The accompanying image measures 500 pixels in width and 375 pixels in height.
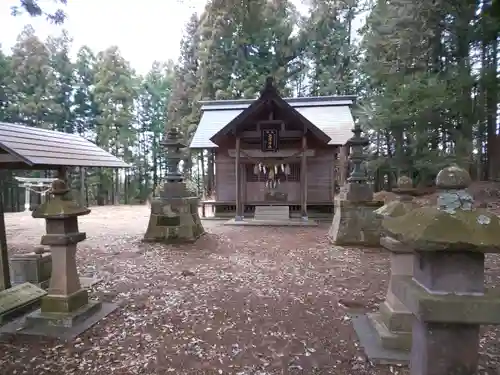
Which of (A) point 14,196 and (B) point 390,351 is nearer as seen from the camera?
(B) point 390,351

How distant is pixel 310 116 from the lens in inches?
580

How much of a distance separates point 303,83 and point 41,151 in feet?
68.0

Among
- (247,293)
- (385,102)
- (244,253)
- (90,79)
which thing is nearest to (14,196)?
(90,79)

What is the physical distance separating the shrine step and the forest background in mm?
5168

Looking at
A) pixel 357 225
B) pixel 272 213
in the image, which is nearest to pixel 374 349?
pixel 357 225

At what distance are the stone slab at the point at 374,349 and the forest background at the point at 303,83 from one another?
30.4ft

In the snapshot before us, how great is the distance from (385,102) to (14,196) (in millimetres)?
19197

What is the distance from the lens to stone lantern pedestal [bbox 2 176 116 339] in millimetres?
3441

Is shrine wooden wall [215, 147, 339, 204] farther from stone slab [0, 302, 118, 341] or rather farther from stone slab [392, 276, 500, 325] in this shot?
stone slab [392, 276, 500, 325]

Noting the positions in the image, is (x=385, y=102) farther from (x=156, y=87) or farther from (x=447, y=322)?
(x=156, y=87)

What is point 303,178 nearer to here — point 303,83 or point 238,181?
point 238,181

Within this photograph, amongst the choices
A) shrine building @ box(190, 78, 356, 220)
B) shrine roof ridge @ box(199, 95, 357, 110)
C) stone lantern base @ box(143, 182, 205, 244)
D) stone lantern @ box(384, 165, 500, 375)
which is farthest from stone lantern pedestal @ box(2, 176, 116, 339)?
shrine roof ridge @ box(199, 95, 357, 110)

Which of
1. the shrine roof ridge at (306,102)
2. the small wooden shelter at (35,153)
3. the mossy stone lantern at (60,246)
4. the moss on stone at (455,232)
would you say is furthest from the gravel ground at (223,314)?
the shrine roof ridge at (306,102)

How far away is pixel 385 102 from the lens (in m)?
12.2
